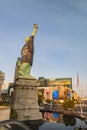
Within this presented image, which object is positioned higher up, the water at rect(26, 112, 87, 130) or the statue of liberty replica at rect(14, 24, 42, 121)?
the statue of liberty replica at rect(14, 24, 42, 121)

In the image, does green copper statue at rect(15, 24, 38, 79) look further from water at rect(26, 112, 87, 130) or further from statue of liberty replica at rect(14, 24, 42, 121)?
water at rect(26, 112, 87, 130)

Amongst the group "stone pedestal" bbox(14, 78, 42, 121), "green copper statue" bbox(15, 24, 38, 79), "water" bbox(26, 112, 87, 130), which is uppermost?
"green copper statue" bbox(15, 24, 38, 79)

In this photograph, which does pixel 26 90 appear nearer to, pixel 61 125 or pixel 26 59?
pixel 26 59

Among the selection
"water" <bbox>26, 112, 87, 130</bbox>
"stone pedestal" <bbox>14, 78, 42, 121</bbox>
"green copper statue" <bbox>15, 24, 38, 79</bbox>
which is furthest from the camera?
"green copper statue" <bbox>15, 24, 38, 79</bbox>

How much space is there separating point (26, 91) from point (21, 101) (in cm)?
311

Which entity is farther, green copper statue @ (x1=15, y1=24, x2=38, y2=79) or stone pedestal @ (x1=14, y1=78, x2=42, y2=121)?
green copper statue @ (x1=15, y1=24, x2=38, y2=79)

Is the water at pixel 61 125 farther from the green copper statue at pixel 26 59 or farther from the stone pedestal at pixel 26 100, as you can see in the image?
the green copper statue at pixel 26 59

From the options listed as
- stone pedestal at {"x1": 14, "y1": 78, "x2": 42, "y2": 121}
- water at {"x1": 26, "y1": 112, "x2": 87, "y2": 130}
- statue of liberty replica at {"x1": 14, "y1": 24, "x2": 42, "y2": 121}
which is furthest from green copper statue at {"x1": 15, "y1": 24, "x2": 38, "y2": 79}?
water at {"x1": 26, "y1": 112, "x2": 87, "y2": 130}

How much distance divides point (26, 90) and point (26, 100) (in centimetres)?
282

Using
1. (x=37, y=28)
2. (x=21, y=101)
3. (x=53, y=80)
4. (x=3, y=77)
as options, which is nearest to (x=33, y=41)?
(x=37, y=28)

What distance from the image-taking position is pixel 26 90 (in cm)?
4797

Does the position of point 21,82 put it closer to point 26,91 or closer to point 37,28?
point 26,91

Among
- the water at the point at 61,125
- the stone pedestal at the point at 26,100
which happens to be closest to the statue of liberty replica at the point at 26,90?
the stone pedestal at the point at 26,100

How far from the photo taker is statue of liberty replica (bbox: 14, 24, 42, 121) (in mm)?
45906
